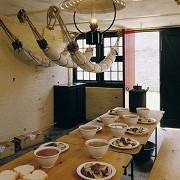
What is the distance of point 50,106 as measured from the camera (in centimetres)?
564

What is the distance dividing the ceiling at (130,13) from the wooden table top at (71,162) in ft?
7.69

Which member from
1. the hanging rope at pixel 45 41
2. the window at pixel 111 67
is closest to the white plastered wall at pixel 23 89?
the hanging rope at pixel 45 41

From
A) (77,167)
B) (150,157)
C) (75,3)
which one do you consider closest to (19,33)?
(75,3)

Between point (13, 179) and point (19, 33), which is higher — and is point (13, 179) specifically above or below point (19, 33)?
below

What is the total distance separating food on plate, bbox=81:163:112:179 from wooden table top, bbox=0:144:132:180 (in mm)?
51

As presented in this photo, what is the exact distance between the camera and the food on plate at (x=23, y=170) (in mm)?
1382

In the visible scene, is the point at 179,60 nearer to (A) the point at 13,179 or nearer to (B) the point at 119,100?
(B) the point at 119,100

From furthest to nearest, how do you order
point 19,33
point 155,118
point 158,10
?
point 19,33, point 158,10, point 155,118

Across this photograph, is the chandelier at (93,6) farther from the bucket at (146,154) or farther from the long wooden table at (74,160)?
the bucket at (146,154)

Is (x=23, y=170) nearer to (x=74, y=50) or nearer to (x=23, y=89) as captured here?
(x=74, y=50)

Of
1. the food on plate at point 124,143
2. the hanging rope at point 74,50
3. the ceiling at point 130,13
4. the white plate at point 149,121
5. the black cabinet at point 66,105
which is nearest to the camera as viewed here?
the food on plate at point 124,143

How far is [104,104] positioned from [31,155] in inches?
181

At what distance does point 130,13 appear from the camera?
416 centimetres

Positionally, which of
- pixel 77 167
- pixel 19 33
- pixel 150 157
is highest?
pixel 19 33
